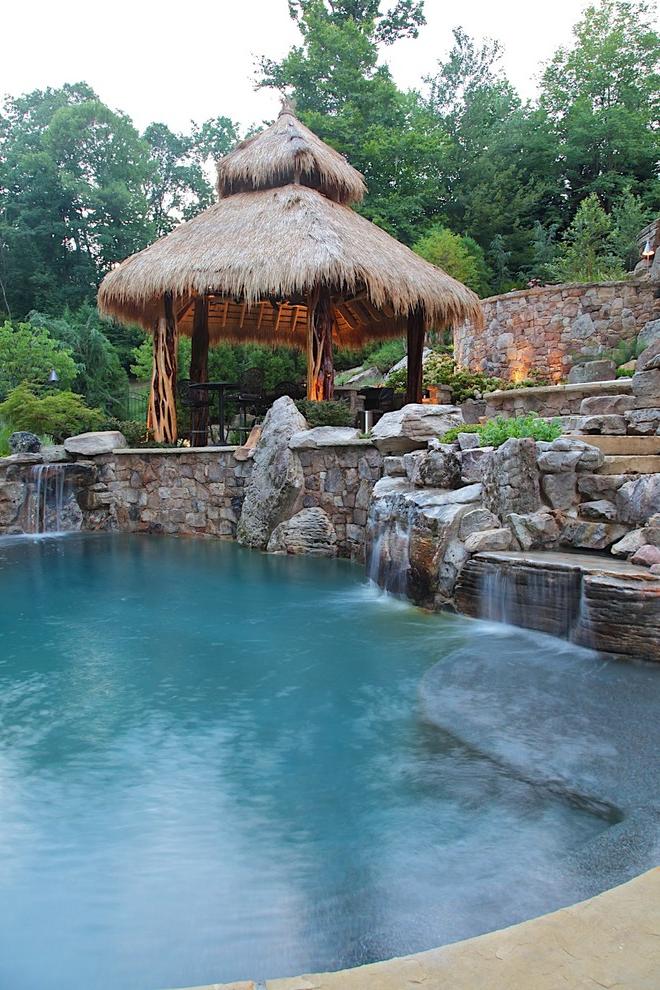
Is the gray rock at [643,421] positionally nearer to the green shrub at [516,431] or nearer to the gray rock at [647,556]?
the green shrub at [516,431]

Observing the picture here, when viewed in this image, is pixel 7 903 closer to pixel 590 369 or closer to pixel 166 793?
pixel 166 793

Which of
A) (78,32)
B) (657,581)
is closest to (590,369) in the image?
(657,581)

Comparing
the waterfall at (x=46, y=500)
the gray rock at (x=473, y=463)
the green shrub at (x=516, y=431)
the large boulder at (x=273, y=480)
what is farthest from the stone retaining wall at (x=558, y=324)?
the waterfall at (x=46, y=500)

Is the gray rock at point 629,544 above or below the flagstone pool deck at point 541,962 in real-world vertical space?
above

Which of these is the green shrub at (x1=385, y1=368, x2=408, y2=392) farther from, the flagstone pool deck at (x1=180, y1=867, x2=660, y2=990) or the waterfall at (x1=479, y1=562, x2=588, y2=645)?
the flagstone pool deck at (x1=180, y1=867, x2=660, y2=990)

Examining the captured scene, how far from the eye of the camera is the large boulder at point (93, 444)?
9.71 metres

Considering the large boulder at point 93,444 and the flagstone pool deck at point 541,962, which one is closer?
the flagstone pool deck at point 541,962

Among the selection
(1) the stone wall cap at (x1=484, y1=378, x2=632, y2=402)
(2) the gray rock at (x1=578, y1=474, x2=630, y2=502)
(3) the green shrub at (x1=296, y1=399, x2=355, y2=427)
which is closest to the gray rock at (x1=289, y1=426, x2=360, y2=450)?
(3) the green shrub at (x1=296, y1=399, x2=355, y2=427)

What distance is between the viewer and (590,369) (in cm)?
1140

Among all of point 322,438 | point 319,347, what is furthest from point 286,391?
point 322,438

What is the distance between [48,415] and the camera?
36.2ft

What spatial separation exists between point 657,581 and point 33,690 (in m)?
3.37

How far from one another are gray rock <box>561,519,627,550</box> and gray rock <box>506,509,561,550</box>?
0.08m

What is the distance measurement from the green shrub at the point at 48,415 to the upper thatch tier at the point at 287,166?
185 inches
